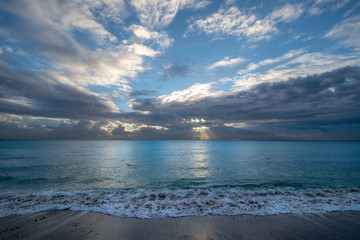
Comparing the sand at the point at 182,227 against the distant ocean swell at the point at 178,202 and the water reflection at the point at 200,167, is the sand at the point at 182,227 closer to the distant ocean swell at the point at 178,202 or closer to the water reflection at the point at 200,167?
the distant ocean swell at the point at 178,202

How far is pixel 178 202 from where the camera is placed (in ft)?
41.7

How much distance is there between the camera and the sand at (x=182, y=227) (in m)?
7.67

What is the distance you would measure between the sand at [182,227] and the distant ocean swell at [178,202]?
0.86 meters

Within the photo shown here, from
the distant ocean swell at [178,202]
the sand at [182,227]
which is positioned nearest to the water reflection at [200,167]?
the distant ocean swell at [178,202]

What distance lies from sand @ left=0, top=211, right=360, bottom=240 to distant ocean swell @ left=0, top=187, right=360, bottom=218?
860 millimetres

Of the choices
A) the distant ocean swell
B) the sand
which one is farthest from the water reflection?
the sand

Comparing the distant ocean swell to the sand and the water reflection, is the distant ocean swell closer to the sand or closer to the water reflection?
the sand

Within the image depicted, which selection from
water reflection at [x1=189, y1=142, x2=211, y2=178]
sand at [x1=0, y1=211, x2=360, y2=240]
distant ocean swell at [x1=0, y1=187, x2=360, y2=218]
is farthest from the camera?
water reflection at [x1=189, y1=142, x2=211, y2=178]

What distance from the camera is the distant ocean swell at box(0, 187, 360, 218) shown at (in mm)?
10695

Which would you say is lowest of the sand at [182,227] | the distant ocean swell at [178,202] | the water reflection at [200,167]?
the water reflection at [200,167]

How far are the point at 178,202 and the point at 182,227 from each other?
434 cm

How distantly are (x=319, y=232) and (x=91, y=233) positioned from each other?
1174 centimetres

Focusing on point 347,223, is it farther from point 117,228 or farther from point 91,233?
point 91,233

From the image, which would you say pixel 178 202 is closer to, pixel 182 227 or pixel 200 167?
pixel 182 227
